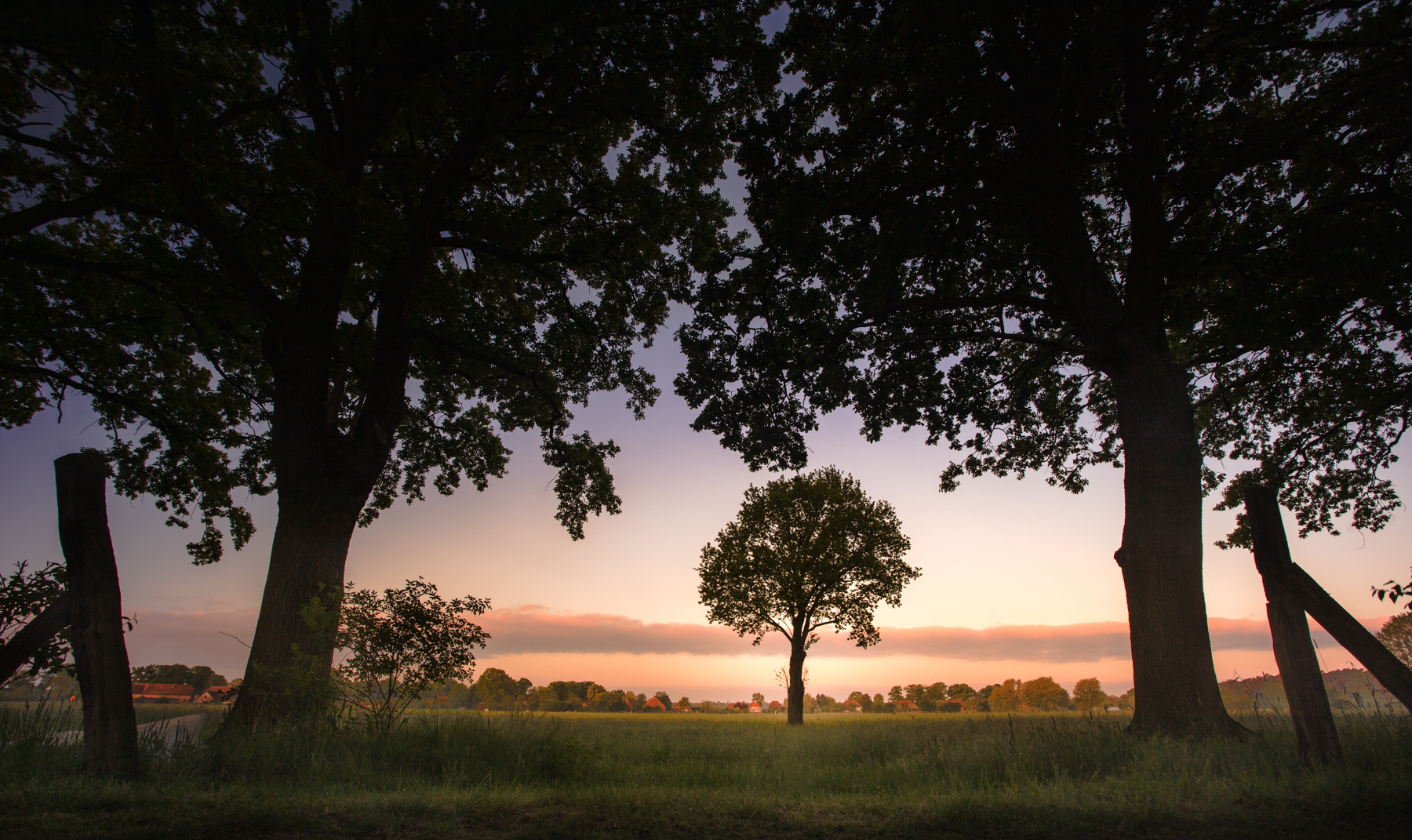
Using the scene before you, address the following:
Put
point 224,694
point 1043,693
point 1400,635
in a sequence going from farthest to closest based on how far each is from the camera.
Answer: point 1043,693 → point 1400,635 → point 224,694

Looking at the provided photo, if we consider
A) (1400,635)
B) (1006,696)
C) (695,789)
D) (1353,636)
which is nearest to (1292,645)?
(1353,636)

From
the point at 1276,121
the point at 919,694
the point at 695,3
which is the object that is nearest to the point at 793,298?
the point at 695,3

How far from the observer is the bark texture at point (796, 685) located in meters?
22.5

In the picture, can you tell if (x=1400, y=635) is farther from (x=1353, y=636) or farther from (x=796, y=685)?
(x=1353, y=636)

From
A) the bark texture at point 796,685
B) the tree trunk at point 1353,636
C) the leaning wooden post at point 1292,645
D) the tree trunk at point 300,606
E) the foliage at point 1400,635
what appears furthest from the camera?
the foliage at point 1400,635

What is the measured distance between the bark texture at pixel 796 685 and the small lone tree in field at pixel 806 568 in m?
Answer: 0.04

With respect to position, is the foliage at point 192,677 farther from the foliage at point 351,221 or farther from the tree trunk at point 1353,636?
the tree trunk at point 1353,636

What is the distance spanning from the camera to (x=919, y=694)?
69.7 metres

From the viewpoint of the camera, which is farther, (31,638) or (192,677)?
(192,677)

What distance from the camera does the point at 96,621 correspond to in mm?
6031

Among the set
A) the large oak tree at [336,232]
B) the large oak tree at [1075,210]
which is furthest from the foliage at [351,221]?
the large oak tree at [1075,210]

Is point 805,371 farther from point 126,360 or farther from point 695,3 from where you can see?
point 126,360

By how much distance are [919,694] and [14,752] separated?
76720mm

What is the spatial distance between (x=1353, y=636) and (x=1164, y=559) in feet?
8.82
